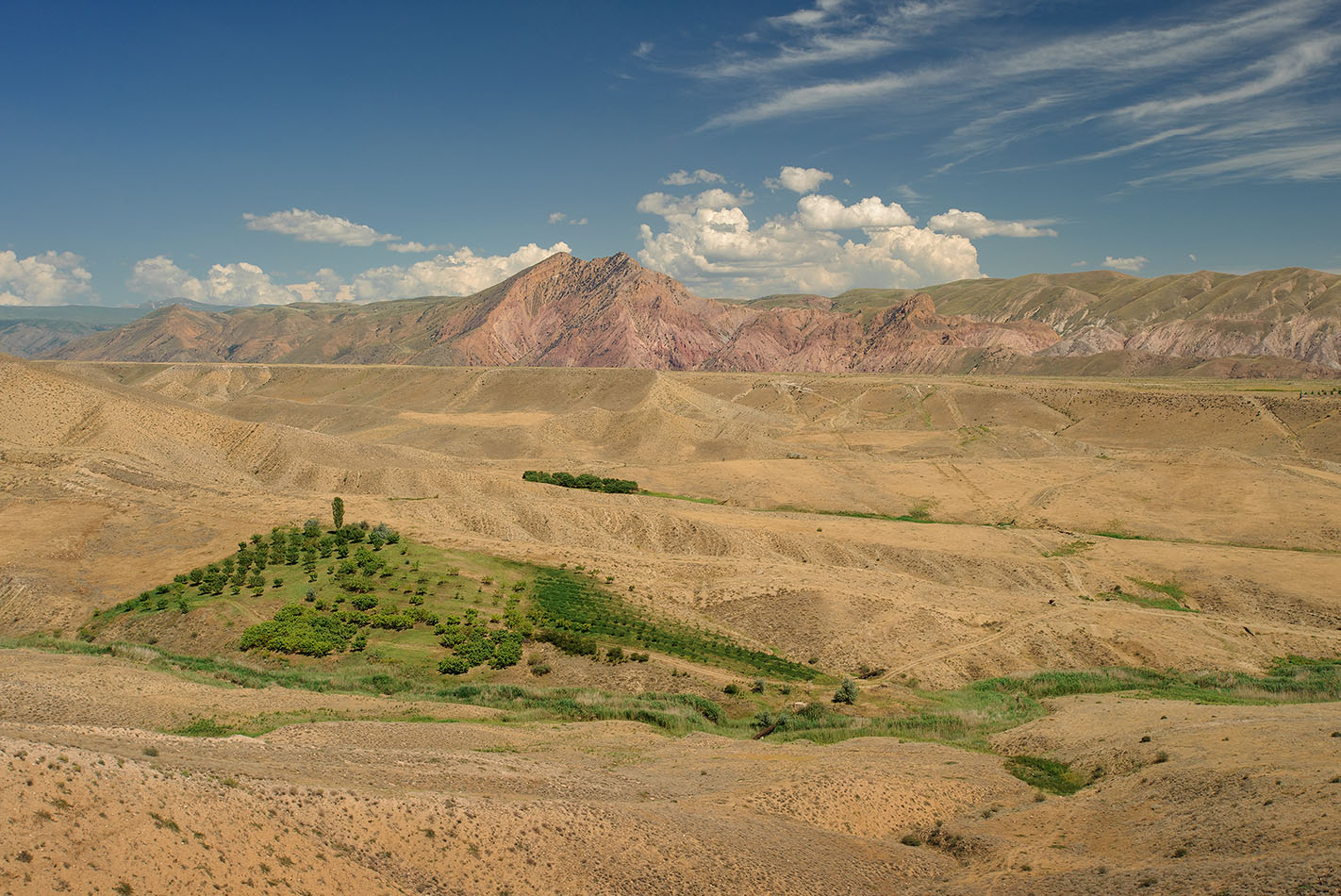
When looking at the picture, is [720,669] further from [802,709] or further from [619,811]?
[619,811]

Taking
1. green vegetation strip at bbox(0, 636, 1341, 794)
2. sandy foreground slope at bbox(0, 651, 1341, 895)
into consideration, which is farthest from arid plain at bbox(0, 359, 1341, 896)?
green vegetation strip at bbox(0, 636, 1341, 794)

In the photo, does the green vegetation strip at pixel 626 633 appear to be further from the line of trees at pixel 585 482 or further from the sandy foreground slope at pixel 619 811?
the line of trees at pixel 585 482

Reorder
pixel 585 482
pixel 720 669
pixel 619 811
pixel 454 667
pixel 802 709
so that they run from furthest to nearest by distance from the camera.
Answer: pixel 585 482 → pixel 720 669 → pixel 454 667 → pixel 802 709 → pixel 619 811

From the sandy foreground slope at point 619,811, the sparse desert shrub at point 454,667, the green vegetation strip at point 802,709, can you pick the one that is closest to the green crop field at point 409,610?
the sparse desert shrub at point 454,667

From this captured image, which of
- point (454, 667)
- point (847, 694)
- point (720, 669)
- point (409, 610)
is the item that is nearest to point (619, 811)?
point (847, 694)

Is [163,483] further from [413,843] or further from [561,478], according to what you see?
[413,843]
